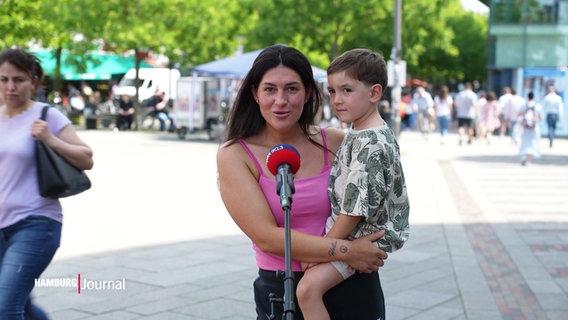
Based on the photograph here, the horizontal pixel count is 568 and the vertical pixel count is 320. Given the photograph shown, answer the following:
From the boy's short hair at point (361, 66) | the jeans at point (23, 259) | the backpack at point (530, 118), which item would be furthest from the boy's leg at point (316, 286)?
the backpack at point (530, 118)

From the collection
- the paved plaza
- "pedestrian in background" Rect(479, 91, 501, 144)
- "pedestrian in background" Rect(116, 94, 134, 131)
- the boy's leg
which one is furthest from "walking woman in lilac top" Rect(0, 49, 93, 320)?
"pedestrian in background" Rect(116, 94, 134, 131)

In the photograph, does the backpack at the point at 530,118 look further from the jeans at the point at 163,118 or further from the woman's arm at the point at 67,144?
the woman's arm at the point at 67,144

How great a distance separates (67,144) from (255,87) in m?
1.58

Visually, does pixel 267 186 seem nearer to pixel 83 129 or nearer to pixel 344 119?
pixel 344 119

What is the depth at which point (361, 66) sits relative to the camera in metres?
3.09

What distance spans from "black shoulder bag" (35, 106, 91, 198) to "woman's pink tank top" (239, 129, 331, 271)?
4.91ft

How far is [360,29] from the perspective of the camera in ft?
124

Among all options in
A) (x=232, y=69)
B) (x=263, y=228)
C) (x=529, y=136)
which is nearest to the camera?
(x=263, y=228)

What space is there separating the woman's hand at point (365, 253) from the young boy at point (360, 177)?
0.03m

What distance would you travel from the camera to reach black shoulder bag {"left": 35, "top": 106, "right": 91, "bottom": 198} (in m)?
4.34

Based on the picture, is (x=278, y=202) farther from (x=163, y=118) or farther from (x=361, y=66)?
(x=163, y=118)

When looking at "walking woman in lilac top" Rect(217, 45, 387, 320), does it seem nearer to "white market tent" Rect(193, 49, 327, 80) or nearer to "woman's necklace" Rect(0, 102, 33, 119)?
"woman's necklace" Rect(0, 102, 33, 119)

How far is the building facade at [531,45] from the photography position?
117ft

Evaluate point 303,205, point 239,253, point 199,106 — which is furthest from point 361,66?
point 199,106
